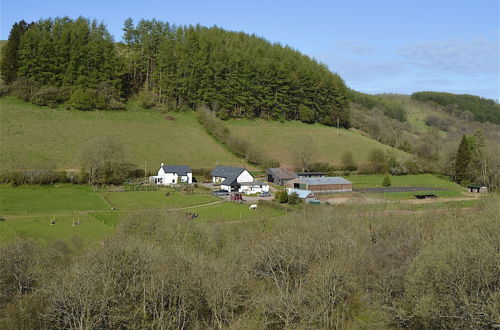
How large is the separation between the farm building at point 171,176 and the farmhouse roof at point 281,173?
37.6 feet

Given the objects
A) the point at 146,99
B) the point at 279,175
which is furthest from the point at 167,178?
the point at 146,99

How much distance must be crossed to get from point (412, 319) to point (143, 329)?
11851mm

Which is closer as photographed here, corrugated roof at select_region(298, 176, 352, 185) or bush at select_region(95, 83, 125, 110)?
corrugated roof at select_region(298, 176, 352, 185)

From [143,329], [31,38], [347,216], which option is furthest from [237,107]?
[143,329]

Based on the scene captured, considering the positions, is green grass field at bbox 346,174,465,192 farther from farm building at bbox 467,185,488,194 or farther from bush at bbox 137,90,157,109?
bush at bbox 137,90,157,109

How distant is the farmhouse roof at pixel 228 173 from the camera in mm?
57969

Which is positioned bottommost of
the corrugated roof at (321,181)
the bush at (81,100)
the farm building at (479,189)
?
the farm building at (479,189)

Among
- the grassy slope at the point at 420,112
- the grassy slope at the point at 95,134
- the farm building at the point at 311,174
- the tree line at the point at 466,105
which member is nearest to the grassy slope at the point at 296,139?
the farm building at the point at 311,174

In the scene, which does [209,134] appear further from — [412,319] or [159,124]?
[412,319]

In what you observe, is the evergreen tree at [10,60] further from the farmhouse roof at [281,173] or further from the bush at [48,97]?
the farmhouse roof at [281,173]

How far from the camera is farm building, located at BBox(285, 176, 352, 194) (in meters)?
58.8

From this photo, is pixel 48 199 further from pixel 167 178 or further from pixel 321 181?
pixel 321 181

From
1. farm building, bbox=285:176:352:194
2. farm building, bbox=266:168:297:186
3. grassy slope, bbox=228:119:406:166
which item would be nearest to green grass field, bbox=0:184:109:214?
farm building, bbox=266:168:297:186

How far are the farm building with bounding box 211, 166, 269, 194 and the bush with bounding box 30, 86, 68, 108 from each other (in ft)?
96.3
